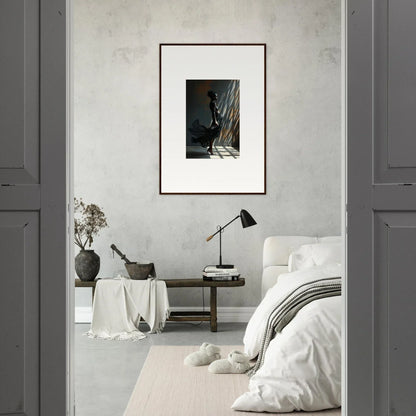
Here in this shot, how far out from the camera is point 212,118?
19.9 feet

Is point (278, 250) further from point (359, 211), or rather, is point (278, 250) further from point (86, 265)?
point (359, 211)

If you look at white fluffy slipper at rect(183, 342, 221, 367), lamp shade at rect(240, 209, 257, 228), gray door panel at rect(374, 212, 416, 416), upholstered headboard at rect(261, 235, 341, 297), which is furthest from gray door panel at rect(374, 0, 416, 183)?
upholstered headboard at rect(261, 235, 341, 297)

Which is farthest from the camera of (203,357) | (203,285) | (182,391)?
(203,285)

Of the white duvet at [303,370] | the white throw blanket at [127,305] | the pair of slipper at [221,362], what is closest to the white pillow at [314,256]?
the white throw blanket at [127,305]

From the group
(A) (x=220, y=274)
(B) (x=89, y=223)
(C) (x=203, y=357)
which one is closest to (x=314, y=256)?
(A) (x=220, y=274)

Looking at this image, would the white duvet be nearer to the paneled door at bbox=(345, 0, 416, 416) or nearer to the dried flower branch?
the paneled door at bbox=(345, 0, 416, 416)

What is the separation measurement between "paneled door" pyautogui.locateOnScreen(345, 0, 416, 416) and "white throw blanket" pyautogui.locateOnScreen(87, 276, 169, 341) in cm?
338

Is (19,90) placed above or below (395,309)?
above

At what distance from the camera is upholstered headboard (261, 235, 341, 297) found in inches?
230

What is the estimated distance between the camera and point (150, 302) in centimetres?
558

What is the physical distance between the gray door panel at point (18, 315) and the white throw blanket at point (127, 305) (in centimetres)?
319

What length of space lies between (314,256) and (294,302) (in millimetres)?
1600

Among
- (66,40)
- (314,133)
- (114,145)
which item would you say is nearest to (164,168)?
(114,145)

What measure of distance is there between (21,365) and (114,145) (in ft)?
13.1
